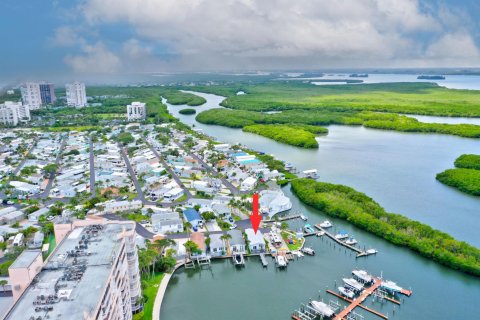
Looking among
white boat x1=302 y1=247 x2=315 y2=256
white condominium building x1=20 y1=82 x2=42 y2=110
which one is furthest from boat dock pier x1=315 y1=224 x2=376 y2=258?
white condominium building x1=20 y1=82 x2=42 y2=110

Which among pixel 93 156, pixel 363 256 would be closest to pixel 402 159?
pixel 363 256

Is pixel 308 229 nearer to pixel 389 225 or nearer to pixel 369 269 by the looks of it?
pixel 369 269

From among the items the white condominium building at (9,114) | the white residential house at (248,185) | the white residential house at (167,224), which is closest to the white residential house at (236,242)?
the white residential house at (167,224)

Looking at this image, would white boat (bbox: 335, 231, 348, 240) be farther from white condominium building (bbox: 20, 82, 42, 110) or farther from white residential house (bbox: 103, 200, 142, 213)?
white condominium building (bbox: 20, 82, 42, 110)

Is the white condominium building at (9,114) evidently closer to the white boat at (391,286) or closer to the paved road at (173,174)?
the paved road at (173,174)

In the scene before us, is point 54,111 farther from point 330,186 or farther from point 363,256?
point 363,256

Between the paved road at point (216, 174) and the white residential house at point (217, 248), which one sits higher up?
the paved road at point (216, 174)
